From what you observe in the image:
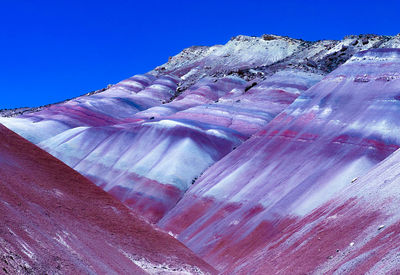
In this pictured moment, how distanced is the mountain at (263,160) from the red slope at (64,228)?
355 centimetres

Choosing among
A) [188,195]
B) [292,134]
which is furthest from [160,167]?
[292,134]

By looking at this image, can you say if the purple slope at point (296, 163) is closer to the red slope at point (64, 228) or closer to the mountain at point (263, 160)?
the mountain at point (263, 160)

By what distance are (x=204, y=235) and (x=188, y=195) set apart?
857 centimetres

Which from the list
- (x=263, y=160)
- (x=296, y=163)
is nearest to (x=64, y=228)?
(x=296, y=163)

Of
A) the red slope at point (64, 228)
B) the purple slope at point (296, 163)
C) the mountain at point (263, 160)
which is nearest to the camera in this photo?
the red slope at point (64, 228)

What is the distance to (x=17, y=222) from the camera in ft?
51.9

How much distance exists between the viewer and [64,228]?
19.1m

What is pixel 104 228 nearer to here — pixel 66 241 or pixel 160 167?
pixel 66 241

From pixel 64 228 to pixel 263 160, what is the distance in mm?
23086

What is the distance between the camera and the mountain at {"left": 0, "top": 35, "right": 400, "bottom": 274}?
21.7 metres

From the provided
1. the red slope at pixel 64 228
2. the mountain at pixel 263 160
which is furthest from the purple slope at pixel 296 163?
the red slope at pixel 64 228

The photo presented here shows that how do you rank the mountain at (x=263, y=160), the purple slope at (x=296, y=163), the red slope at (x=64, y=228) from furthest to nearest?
the purple slope at (x=296, y=163) → the mountain at (x=263, y=160) → the red slope at (x=64, y=228)

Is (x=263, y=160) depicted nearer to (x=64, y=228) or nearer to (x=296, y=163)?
(x=296, y=163)

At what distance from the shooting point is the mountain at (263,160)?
21656mm
